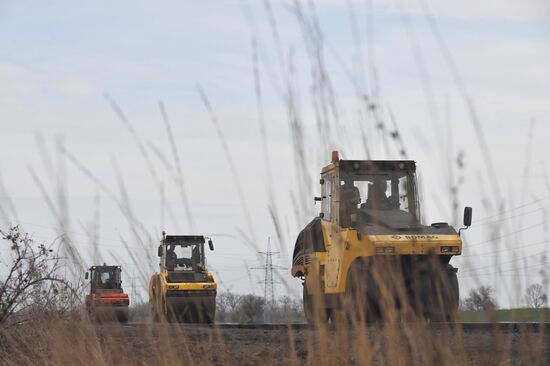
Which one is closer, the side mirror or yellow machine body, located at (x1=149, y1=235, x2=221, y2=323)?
the side mirror

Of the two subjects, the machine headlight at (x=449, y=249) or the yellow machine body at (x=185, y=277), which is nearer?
the machine headlight at (x=449, y=249)

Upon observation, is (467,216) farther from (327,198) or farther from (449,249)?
(327,198)

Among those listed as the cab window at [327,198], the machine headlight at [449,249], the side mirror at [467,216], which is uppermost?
the cab window at [327,198]

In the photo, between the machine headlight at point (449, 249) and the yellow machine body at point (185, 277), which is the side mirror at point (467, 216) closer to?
the machine headlight at point (449, 249)

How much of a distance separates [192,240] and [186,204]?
21306 mm

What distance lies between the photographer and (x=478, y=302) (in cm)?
376

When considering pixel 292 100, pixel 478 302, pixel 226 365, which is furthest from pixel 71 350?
pixel 478 302

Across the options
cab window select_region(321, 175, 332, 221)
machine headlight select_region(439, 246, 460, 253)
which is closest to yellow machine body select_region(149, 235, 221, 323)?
cab window select_region(321, 175, 332, 221)

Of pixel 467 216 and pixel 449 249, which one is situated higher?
pixel 467 216

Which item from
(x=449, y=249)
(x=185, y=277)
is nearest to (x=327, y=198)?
(x=449, y=249)

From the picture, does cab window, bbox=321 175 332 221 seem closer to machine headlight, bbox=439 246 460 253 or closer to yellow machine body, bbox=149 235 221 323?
machine headlight, bbox=439 246 460 253

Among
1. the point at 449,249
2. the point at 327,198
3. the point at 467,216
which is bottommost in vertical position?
the point at 449,249

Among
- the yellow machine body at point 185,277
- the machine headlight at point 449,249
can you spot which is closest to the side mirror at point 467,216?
the machine headlight at point 449,249

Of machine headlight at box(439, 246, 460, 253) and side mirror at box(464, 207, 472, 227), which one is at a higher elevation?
side mirror at box(464, 207, 472, 227)
